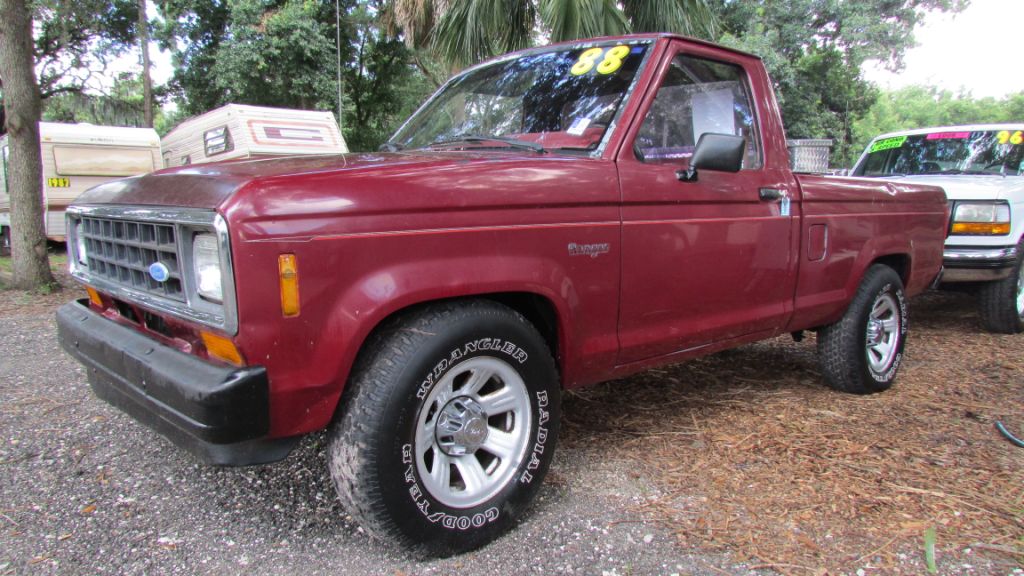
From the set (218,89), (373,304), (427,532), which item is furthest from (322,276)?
(218,89)

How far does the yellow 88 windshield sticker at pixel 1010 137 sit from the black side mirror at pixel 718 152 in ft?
16.4

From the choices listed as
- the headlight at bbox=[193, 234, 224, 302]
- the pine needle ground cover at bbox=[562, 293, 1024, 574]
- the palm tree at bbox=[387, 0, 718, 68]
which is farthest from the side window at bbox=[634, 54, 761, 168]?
the palm tree at bbox=[387, 0, 718, 68]

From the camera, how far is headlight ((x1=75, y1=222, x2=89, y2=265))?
9.13 ft

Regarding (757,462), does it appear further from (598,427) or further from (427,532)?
(427,532)

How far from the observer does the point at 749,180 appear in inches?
128

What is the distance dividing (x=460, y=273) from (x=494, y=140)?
96 cm

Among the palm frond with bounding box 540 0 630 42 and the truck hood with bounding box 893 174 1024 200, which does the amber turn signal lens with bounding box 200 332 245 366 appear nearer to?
the truck hood with bounding box 893 174 1024 200

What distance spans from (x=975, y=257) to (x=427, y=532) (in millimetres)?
5361

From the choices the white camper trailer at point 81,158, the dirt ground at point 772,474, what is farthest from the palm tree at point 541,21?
the white camper trailer at point 81,158

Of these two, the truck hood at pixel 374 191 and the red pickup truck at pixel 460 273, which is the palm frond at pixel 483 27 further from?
the truck hood at pixel 374 191

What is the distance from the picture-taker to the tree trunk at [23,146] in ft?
24.5

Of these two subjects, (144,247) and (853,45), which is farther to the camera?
(853,45)

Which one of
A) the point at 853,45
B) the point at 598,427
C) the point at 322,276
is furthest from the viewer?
the point at 853,45

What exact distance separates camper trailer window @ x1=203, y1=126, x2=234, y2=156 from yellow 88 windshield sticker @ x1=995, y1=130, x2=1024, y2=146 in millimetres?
10456
